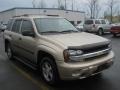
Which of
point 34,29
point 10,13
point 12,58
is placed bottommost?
point 12,58

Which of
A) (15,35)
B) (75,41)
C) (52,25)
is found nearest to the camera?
(75,41)

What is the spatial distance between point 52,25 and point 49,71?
1.67 metres

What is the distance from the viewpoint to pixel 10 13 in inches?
2140

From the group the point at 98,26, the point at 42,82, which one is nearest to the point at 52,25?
the point at 42,82

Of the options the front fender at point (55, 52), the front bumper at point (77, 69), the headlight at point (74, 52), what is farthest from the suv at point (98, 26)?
the headlight at point (74, 52)

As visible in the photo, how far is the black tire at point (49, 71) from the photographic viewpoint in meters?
5.32

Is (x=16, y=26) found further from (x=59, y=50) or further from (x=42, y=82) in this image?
(x=59, y=50)

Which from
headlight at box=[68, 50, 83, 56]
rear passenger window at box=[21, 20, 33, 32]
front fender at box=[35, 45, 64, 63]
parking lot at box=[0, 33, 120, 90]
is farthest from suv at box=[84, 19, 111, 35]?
headlight at box=[68, 50, 83, 56]

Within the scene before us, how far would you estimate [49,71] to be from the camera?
18.4 feet

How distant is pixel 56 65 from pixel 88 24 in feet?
59.9

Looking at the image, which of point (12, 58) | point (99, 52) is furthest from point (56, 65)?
point (12, 58)

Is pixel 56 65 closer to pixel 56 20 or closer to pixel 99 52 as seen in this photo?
pixel 99 52

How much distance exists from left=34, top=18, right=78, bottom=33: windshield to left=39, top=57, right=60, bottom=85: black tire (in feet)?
3.34

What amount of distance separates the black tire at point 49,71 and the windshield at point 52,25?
1017 mm
